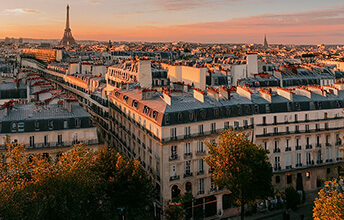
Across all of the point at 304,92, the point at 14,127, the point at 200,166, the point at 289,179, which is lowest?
the point at 289,179

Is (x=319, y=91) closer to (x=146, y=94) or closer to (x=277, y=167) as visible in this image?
(x=277, y=167)

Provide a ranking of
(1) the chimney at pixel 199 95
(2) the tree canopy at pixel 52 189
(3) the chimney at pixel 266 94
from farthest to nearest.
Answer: (3) the chimney at pixel 266 94, (1) the chimney at pixel 199 95, (2) the tree canopy at pixel 52 189

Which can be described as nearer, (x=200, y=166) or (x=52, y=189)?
(x=52, y=189)

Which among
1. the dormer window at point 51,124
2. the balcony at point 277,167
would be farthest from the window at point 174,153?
the balcony at point 277,167

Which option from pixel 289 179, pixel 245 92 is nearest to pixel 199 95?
pixel 245 92

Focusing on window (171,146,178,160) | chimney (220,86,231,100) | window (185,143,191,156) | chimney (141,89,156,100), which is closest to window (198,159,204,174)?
window (185,143,191,156)

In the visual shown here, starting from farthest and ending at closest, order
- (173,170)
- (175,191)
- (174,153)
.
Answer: (175,191) → (174,153) → (173,170)

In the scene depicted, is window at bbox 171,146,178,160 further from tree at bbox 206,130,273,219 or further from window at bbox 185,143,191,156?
tree at bbox 206,130,273,219

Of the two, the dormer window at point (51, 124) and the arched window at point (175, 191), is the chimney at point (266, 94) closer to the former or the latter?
the arched window at point (175, 191)
